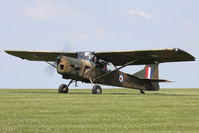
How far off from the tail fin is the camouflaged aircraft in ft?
2.27

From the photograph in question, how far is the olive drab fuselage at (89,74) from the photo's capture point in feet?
74.1

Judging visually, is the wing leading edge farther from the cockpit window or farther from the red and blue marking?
the red and blue marking

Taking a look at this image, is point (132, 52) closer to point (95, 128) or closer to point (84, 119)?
point (84, 119)

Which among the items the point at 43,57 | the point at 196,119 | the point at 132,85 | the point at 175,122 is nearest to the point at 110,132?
the point at 175,122

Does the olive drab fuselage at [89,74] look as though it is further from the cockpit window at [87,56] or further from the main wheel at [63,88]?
the main wheel at [63,88]

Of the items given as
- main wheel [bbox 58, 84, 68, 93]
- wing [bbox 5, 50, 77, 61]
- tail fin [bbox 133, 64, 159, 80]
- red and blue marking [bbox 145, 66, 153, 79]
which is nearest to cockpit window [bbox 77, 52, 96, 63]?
wing [bbox 5, 50, 77, 61]

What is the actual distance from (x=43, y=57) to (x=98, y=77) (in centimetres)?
624

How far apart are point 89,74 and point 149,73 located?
7287 millimetres

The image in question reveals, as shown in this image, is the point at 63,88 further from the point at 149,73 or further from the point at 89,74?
the point at 149,73

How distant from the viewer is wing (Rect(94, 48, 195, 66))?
76.7ft

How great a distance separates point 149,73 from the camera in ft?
97.9

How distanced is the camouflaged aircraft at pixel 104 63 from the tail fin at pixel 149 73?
691 millimetres

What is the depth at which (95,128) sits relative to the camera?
771 centimetres

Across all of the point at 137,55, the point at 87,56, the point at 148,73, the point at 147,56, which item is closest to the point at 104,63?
the point at 87,56
